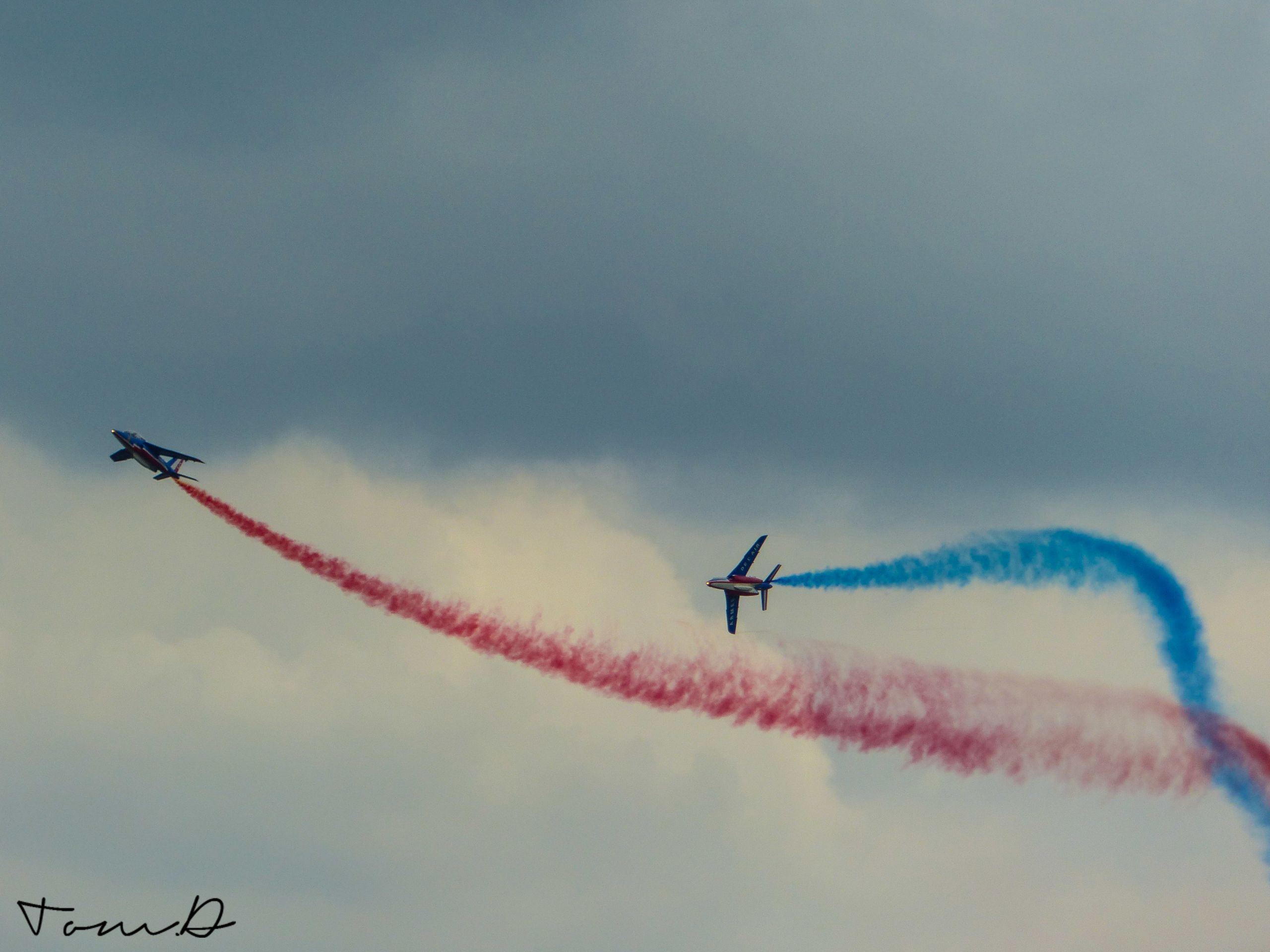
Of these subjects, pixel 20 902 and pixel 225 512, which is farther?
pixel 225 512

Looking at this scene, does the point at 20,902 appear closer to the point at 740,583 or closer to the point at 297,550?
the point at 297,550

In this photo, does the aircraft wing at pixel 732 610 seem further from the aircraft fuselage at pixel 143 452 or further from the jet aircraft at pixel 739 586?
the aircraft fuselage at pixel 143 452

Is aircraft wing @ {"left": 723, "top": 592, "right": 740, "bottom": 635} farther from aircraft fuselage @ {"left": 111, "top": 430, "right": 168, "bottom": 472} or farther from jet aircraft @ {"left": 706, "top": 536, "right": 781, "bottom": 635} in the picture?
aircraft fuselage @ {"left": 111, "top": 430, "right": 168, "bottom": 472}

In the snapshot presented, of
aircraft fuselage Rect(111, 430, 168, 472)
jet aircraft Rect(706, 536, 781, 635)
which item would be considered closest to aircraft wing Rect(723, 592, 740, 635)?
jet aircraft Rect(706, 536, 781, 635)

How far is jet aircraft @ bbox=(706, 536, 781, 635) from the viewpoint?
98.8 metres

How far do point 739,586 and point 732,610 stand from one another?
2441 millimetres

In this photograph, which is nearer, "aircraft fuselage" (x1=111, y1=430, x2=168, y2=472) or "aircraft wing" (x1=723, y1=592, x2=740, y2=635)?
"aircraft fuselage" (x1=111, y1=430, x2=168, y2=472)

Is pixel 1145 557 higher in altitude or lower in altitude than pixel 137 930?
higher

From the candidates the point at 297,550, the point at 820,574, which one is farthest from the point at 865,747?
the point at 297,550

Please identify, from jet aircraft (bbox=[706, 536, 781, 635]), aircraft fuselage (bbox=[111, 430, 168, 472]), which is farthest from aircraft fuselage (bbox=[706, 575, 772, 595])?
aircraft fuselage (bbox=[111, 430, 168, 472])

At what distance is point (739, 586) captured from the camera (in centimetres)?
9944

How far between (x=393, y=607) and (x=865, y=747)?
2669cm

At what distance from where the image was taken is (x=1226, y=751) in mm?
86375

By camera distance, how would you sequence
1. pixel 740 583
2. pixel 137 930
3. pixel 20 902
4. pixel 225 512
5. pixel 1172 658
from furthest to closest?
pixel 740 583
pixel 225 512
pixel 1172 658
pixel 137 930
pixel 20 902
